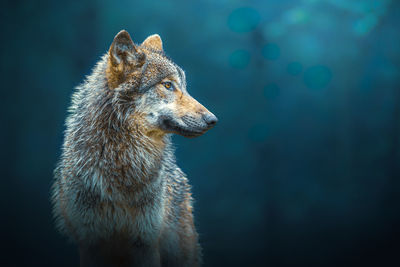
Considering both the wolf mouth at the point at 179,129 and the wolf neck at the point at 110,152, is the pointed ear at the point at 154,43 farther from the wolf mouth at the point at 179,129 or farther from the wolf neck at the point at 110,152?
the wolf mouth at the point at 179,129

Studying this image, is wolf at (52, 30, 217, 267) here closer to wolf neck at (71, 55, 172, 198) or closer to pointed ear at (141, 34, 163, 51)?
wolf neck at (71, 55, 172, 198)

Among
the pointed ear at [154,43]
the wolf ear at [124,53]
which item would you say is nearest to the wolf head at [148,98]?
the wolf ear at [124,53]

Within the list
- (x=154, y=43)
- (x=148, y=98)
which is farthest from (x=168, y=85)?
(x=154, y=43)

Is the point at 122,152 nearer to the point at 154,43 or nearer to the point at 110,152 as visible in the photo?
the point at 110,152

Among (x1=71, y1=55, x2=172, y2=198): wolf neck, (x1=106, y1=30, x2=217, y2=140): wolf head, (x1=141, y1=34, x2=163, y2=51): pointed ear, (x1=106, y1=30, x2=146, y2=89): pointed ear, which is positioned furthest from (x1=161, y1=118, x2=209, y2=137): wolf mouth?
(x1=141, y1=34, x2=163, y2=51): pointed ear

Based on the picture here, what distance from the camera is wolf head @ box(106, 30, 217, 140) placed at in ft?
6.18

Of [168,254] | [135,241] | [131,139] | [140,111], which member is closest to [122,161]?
[131,139]

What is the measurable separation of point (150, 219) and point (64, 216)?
1.79ft

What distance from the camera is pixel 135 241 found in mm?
1979

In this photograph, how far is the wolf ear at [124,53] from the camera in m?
1.81

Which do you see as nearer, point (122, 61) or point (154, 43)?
point (122, 61)

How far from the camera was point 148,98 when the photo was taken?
1.90m

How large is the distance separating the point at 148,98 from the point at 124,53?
287mm

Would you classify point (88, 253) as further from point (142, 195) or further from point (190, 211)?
point (190, 211)
